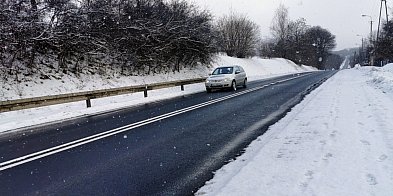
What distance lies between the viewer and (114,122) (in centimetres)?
1062

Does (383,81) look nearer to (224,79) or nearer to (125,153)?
(224,79)

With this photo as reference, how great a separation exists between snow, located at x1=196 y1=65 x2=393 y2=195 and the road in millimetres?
449

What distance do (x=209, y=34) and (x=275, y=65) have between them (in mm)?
40511

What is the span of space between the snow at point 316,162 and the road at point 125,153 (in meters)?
0.45

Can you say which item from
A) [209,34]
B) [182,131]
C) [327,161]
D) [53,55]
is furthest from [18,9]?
[209,34]

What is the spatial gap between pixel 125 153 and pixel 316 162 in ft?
11.1

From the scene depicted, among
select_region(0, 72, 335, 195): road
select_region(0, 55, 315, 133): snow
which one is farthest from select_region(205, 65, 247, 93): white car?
select_region(0, 72, 335, 195): road

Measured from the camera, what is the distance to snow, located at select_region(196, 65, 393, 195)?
438cm

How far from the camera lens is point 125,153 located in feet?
21.7

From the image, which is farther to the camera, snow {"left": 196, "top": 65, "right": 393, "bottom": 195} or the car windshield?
the car windshield

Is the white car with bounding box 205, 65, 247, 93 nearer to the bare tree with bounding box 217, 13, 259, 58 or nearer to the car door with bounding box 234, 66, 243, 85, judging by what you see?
the car door with bounding box 234, 66, 243, 85

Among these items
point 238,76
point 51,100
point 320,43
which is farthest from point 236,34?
point 320,43

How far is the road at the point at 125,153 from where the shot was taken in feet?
16.1

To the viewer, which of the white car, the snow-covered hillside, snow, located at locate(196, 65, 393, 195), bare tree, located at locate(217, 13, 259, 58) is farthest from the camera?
bare tree, located at locate(217, 13, 259, 58)
